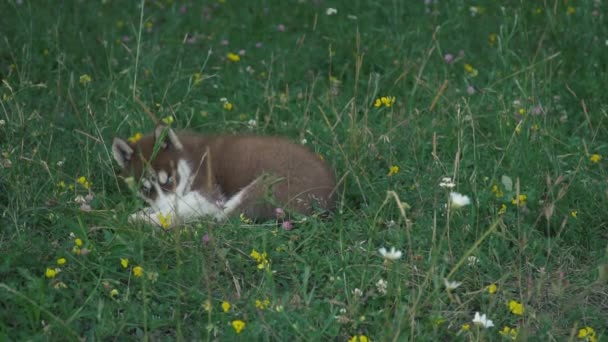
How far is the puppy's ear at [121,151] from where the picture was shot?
15.5ft

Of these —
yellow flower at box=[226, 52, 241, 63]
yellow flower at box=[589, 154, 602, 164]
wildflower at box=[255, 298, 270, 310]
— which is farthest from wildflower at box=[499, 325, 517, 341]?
yellow flower at box=[226, 52, 241, 63]

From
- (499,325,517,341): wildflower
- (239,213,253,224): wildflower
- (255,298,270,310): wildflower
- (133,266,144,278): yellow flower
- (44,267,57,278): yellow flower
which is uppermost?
(133,266,144,278): yellow flower

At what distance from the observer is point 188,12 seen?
23.9 ft

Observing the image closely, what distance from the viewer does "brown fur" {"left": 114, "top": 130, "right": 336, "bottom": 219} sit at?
14.6ft

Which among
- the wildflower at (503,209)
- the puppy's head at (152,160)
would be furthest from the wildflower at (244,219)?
the wildflower at (503,209)

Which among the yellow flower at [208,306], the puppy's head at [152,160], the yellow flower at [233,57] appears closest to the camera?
the yellow flower at [208,306]

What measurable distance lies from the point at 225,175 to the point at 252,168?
0.62 feet

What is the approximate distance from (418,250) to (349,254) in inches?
12.9

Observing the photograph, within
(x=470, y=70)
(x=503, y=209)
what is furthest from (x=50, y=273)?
(x=470, y=70)

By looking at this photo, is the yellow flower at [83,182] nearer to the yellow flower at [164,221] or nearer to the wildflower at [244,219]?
the yellow flower at [164,221]

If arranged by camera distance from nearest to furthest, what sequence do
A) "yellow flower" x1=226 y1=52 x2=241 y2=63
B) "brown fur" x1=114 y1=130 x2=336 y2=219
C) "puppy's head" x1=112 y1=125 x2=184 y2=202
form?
"brown fur" x1=114 y1=130 x2=336 y2=219 < "puppy's head" x1=112 y1=125 x2=184 y2=202 < "yellow flower" x1=226 y1=52 x2=241 y2=63

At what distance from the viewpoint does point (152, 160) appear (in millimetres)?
4840

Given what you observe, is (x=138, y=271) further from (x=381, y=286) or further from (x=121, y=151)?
(x=121, y=151)

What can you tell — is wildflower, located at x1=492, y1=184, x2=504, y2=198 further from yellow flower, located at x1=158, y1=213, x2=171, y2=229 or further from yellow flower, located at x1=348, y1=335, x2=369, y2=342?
yellow flower, located at x1=158, y1=213, x2=171, y2=229
